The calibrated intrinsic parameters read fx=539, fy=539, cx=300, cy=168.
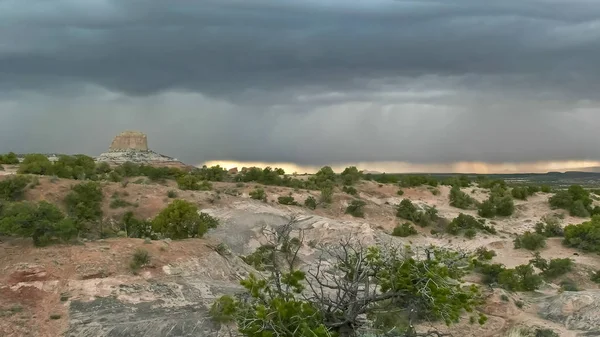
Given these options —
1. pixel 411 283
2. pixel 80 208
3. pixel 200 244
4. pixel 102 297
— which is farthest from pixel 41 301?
pixel 80 208

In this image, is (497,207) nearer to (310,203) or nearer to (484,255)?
(310,203)

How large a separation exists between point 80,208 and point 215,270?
14.9m

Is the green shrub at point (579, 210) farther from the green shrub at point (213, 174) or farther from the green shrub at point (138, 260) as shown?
the green shrub at point (138, 260)

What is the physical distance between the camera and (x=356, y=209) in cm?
4362

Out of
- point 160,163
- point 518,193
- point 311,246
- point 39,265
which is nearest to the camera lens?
point 39,265

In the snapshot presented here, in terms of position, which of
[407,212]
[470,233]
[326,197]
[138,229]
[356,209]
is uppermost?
[326,197]

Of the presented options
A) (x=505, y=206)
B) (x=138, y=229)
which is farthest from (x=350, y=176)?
(x=138, y=229)

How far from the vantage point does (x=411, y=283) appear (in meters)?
11.6

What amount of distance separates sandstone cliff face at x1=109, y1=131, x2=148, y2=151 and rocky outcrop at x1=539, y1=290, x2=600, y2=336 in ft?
278

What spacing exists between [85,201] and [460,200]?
1311 inches

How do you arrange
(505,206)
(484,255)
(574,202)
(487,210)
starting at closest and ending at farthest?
1. (484,255)
2. (487,210)
3. (505,206)
4. (574,202)

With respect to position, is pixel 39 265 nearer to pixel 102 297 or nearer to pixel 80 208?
pixel 102 297

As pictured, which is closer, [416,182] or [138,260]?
[138,260]

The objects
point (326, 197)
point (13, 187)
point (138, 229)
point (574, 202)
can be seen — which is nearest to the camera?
point (138, 229)
